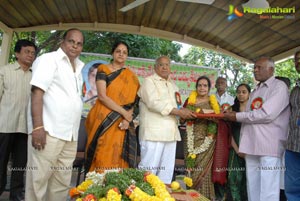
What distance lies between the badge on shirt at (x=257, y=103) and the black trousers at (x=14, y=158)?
2818 mm

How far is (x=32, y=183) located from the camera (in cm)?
240

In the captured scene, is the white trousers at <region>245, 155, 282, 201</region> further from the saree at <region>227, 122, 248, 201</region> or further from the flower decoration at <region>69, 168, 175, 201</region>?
the flower decoration at <region>69, 168, 175, 201</region>

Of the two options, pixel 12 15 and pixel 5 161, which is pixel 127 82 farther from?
pixel 12 15

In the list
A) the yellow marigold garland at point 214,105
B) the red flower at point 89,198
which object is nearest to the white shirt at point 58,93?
the red flower at point 89,198

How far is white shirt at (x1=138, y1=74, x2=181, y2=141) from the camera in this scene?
11.5 ft

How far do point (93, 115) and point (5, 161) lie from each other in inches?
47.7

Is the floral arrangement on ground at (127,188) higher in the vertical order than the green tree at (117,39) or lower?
lower

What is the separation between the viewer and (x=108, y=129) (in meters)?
3.30

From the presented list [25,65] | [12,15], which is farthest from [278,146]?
[12,15]

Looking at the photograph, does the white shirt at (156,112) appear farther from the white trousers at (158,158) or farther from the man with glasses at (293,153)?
the man with glasses at (293,153)

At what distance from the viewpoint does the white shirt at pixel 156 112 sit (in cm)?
350

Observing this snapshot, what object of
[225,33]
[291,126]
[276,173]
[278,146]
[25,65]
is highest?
[225,33]

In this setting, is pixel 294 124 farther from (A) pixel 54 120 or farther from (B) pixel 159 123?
(A) pixel 54 120

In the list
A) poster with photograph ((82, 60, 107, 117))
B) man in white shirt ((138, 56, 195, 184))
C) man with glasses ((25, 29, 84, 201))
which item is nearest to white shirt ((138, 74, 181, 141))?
man in white shirt ((138, 56, 195, 184))
